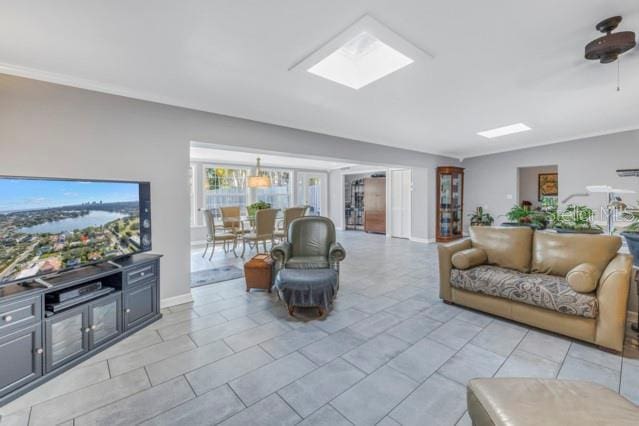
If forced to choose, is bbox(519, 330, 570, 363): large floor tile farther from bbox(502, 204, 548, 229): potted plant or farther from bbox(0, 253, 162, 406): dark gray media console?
bbox(0, 253, 162, 406): dark gray media console

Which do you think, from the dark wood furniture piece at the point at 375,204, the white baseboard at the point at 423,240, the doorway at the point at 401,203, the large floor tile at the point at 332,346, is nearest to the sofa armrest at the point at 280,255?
the large floor tile at the point at 332,346

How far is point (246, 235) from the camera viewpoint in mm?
5859

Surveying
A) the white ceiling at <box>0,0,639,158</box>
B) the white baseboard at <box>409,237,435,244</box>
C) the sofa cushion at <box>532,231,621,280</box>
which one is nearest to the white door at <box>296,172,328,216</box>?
the white baseboard at <box>409,237,435,244</box>

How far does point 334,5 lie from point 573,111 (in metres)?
4.27

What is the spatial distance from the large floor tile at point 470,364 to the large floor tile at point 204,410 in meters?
1.48

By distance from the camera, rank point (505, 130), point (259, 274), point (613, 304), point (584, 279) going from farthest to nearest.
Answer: point (505, 130) → point (259, 274) → point (584, 279) → point (613, 304)

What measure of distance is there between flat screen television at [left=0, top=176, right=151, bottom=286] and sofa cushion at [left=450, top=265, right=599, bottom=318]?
11.6ft

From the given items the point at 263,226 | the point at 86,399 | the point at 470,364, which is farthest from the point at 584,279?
the point at 263,226

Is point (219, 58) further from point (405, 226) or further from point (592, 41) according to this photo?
point (405, 226)

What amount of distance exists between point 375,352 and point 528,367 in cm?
113

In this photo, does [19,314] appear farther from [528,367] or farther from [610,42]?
[610,42]

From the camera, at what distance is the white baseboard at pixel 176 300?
127 inches

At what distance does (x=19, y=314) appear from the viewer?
184 cm

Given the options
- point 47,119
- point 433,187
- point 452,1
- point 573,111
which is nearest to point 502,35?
point 452,1
